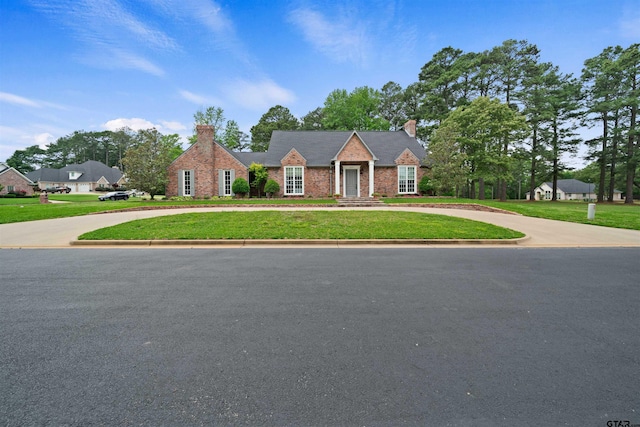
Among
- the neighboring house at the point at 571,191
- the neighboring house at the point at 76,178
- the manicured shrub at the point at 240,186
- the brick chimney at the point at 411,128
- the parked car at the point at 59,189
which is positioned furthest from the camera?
the neighboring house at the point at 571,191

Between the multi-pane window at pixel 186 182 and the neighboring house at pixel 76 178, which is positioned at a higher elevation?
the neighboring house at pixel 76 178

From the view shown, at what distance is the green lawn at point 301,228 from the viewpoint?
9.15 m

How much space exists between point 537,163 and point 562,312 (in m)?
41.9

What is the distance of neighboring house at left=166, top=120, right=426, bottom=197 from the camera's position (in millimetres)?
25422

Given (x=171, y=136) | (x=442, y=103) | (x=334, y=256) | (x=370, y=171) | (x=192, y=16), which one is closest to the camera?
(x=334, y=256)

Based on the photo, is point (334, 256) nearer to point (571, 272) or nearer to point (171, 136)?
point (571, 272)

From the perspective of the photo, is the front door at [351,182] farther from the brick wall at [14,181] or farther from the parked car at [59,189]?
the parked car at [59,189]

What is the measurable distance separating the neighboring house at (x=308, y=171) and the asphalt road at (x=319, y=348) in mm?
20670

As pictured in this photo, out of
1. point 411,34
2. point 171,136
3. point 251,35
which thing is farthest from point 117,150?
point 411,34

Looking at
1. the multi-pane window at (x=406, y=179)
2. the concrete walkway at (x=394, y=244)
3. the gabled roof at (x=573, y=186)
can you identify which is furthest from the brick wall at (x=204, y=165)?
the gabled roof at (x=573, y=186)

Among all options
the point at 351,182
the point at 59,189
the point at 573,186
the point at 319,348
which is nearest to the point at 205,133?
the point at 351,182

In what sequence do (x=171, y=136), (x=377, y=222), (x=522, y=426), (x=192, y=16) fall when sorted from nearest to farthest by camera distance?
1. (x=522, y=426)
2. (x=377, y=222)
3. (x=192, y=16)
4. (x=171, y=136)

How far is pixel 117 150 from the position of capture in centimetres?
8300

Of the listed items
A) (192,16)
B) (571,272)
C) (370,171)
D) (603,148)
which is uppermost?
(192,16)
